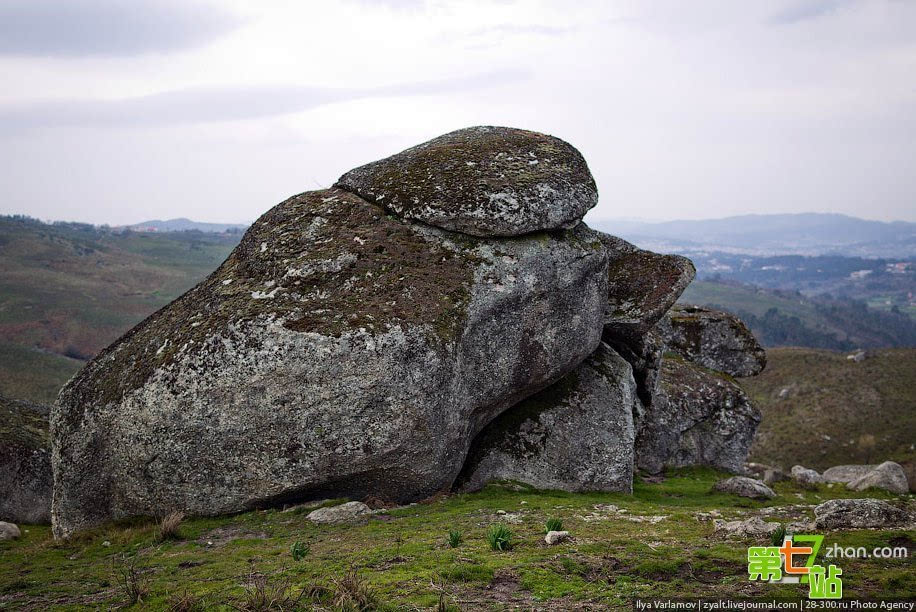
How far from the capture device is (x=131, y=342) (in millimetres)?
19516

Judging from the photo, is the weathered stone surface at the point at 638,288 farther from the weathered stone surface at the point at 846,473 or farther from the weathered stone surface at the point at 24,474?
the weathered stone surface at the point at 24,474

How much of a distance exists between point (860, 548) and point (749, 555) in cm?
219

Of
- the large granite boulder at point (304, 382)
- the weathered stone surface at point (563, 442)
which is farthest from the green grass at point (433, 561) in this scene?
the weathered stone surface at point (563, 442)

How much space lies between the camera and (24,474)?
23.2 metres

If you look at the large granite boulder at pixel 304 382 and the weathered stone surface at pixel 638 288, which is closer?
the large granite boulder at pixel 304 382

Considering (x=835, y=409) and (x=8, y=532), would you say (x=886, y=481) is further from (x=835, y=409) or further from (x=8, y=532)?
(x=835, y=409)

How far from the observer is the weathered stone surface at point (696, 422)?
29281mm

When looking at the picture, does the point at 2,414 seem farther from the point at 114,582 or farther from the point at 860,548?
the point at 860,548

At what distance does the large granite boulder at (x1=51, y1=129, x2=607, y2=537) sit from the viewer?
17.2 m

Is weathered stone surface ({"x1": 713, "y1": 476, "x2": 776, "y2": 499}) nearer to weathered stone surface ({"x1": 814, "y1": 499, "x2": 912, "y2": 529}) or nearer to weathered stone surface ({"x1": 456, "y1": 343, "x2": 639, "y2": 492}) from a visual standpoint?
weathered stone surface ({"x1": 456, "y1": 343, "x2": 639, "y2": 492})

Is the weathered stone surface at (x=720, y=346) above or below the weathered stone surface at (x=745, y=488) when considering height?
above

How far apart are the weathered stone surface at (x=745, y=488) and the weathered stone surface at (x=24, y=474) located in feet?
83.3

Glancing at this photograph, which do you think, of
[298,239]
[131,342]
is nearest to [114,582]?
[131,342]

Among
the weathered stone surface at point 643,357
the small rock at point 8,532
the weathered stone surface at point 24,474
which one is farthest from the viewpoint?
the weathered stone surface at point 643,357
